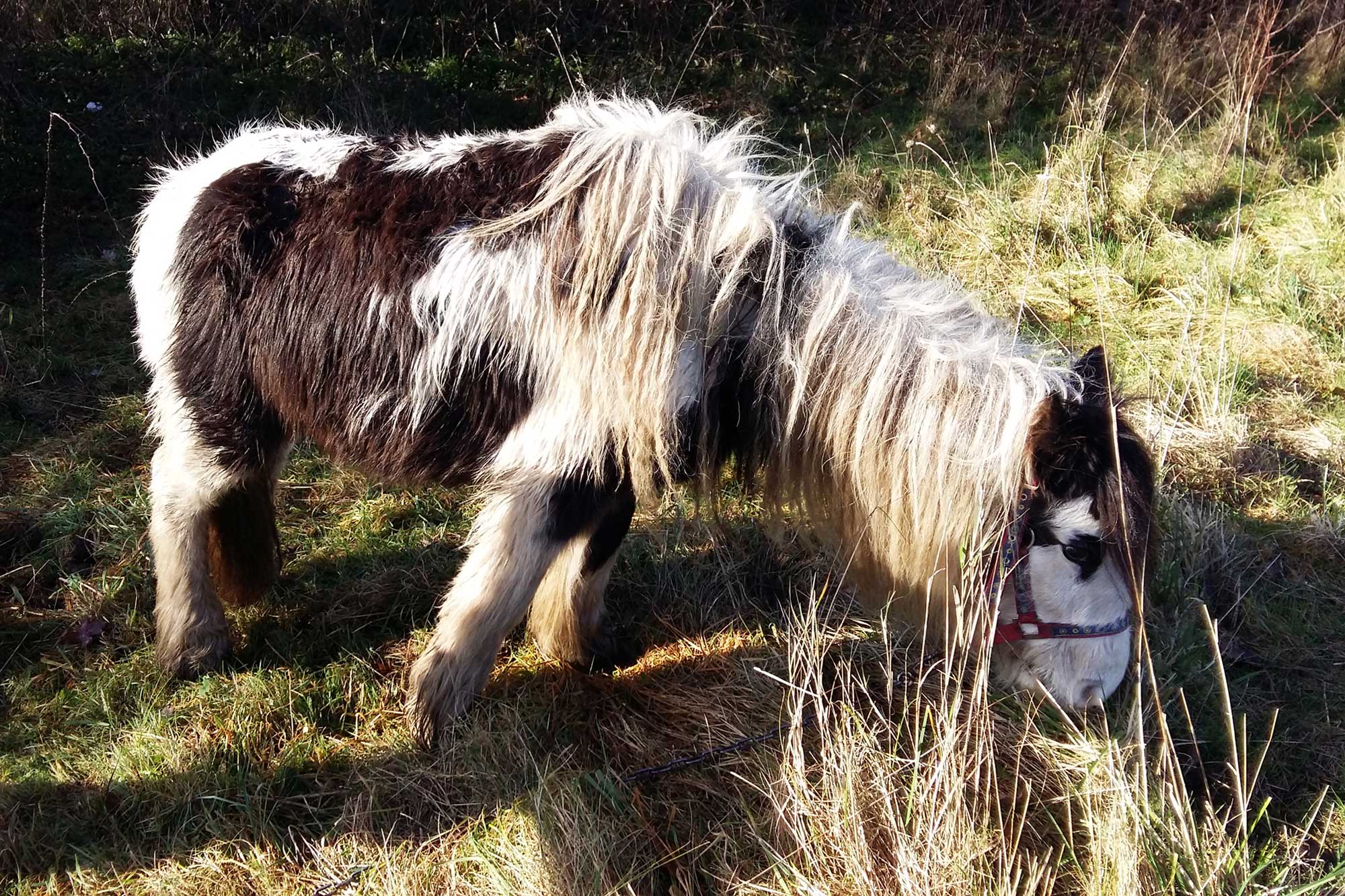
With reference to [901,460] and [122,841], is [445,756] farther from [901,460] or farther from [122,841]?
[901,460]

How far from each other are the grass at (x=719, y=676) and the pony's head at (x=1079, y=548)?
17 cm

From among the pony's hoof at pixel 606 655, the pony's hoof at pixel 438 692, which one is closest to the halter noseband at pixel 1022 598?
the pony's hoof at pixel 606 655

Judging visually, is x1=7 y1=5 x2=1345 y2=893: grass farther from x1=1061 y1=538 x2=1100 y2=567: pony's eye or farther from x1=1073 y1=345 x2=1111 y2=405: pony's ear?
x1=1073 y1=345 x2=1111 y2=405: pony's ear

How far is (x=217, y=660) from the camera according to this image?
9.15 feet

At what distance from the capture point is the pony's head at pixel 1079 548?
2045 mm

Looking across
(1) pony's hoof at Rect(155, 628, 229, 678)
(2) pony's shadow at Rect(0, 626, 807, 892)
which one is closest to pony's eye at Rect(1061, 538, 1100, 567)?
(2) pony's shadow at Rect(0, 626, 807, 892)

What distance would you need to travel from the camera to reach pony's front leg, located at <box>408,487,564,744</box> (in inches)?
87.7

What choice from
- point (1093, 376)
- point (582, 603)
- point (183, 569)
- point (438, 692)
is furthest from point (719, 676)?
point (183, 569)

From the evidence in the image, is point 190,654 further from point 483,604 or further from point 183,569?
point 483,604

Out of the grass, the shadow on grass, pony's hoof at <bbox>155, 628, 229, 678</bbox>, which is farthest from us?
pony's hoof at <bbox>155, 628, 229, 678</bbox>

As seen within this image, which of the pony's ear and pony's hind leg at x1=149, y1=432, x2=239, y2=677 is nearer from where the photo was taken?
the pony's ear

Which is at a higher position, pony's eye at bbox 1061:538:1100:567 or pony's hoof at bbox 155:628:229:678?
pony's eye at bbox 1061:538:1100:567

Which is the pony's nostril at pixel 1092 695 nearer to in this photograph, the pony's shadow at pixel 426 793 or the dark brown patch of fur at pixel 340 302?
the pony's shadow at pixel 426 793

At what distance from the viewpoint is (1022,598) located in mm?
2195
